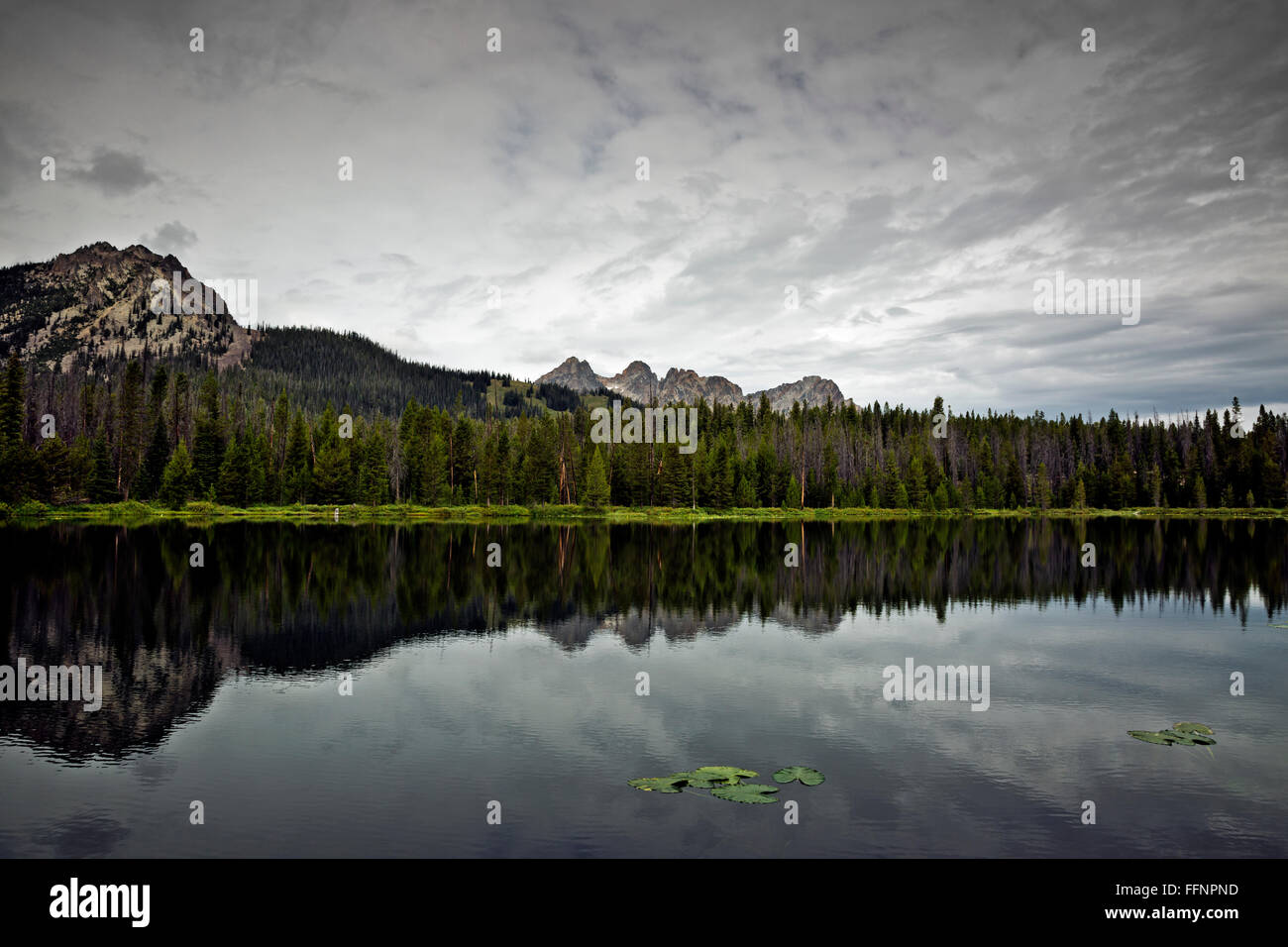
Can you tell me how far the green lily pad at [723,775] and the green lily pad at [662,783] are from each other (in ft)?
0.88

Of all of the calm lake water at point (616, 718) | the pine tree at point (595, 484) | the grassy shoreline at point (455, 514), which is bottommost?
the calm lake water at point (616, 718)

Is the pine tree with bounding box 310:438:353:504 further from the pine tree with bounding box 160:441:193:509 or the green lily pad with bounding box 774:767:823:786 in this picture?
the green lily pad with bounding box 774:767:823:786

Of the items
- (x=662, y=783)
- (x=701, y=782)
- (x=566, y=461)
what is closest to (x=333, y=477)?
(x=566, y=461)

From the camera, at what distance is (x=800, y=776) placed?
11.9 metres

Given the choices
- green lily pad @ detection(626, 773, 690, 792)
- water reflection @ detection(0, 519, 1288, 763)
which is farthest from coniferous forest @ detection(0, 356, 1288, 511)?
green lily pad @ detection(626, 773, 690, 792)

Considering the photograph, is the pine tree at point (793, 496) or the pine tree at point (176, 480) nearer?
the pine tree at point (176, 480)

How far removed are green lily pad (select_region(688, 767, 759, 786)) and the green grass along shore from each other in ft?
284

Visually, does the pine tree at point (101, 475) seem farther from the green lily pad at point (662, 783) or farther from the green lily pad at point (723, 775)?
the green lily pad at point (723, 775)

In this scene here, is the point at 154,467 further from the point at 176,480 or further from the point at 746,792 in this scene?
the point at 746,792

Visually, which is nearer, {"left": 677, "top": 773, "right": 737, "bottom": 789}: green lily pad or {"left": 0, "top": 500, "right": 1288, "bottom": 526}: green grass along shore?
{"left": 677, "top": 773, "right": 737, "bottom": 789}: green lily pad

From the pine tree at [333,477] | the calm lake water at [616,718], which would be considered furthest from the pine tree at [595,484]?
the calm lake water at [616,718]

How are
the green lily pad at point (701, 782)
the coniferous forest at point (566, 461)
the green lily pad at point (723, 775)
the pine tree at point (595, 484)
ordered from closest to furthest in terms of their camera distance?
the green lily pad at point (701, 782) < the green lily pad at point (723, 775) < the coniferous forest at point (566, 461) < the pine tree at point (595, 484)

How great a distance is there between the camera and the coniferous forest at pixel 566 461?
105 meters

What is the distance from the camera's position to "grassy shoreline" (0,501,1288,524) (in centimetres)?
8700
